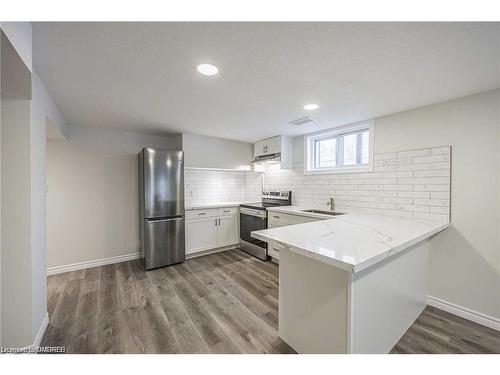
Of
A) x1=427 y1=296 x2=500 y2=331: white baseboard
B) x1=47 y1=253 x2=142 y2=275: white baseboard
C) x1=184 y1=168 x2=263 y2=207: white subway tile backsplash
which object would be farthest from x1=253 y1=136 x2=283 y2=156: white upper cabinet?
x1=47 y1=253 x2=142 y2=275: white baseboard

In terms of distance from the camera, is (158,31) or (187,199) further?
(187,199)

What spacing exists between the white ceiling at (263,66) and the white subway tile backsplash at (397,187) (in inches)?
22.9

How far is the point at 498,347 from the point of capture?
156 centimetres

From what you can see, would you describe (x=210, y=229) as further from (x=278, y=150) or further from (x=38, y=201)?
(x=38, y=201)

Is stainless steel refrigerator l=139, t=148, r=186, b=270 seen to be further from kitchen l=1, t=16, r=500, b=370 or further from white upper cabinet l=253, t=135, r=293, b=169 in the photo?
white upper cabinet l=253, t=135, r=293, b=169

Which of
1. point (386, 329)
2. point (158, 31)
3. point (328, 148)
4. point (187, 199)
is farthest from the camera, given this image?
point (187, 199)

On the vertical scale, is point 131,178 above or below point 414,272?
above

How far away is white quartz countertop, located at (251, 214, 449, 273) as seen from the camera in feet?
3.51

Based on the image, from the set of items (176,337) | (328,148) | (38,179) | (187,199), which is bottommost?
(176,337)
